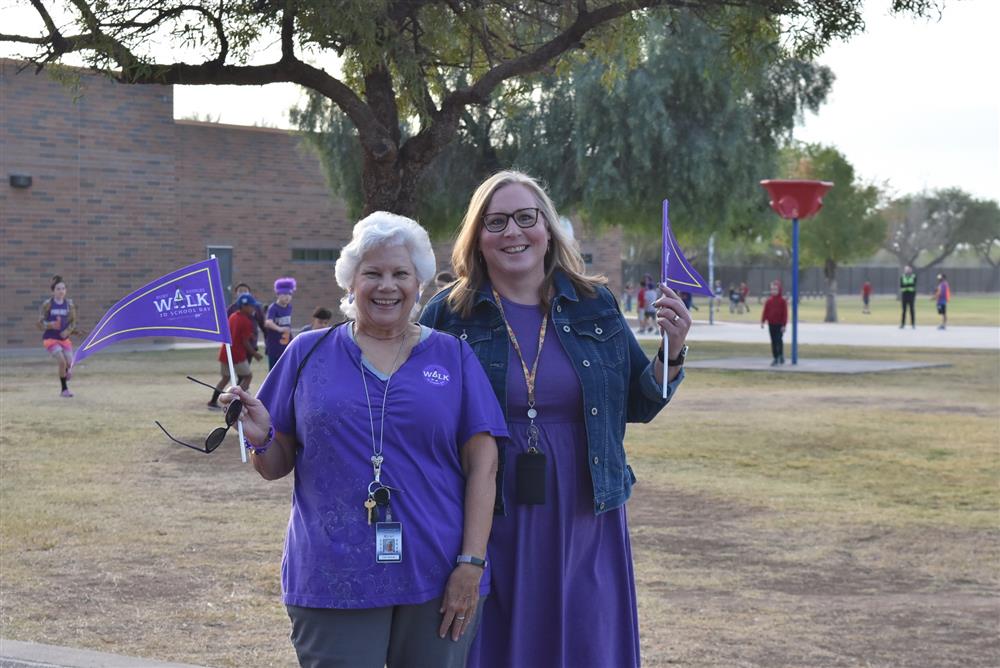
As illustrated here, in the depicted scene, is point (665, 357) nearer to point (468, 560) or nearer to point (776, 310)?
point (468, 560)

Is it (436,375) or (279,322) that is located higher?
(436,375)

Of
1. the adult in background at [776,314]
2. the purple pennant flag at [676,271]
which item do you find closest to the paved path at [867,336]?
the adult in background at [776,314]

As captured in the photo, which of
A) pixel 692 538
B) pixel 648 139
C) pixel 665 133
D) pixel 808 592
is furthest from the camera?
pixel 648 139

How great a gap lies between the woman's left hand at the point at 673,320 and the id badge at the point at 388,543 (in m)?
0.97

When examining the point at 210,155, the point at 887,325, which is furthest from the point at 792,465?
the point at 887,325

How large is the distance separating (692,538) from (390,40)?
12.7ft

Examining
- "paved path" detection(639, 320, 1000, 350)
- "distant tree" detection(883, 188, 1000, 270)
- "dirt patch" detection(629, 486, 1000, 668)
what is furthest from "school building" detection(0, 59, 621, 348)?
"distant tree" detection(883, 188, 1000, 270)

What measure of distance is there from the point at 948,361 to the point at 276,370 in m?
24.6

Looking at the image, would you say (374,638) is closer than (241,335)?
Yes

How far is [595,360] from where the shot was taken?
384 cm

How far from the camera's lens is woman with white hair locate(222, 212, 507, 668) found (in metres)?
3.32

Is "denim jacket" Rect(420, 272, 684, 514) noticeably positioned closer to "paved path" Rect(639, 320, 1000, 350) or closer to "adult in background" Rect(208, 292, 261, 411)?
"adult in background" Rect(208, 292, 261, 411)

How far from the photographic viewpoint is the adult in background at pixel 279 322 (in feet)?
50.7

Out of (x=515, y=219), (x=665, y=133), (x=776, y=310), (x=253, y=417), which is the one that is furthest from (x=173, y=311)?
(x=665, y=133)
